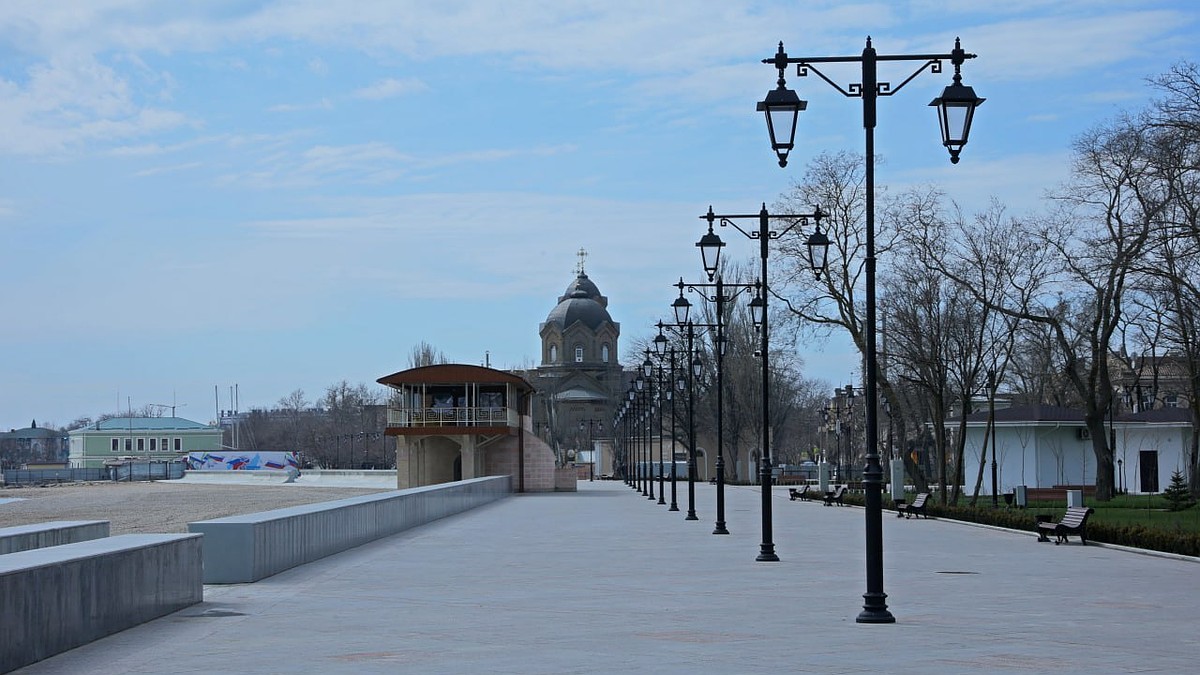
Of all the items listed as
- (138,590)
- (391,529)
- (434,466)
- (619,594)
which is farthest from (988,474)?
(138,590)

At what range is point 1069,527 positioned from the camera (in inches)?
1029

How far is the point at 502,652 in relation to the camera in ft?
38.0

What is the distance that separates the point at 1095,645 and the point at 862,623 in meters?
2.22

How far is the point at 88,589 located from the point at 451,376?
2043 inches

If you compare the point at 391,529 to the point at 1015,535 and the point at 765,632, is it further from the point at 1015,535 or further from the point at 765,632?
the point at 765,632

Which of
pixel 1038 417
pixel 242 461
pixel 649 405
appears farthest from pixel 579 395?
pixel 1038 417

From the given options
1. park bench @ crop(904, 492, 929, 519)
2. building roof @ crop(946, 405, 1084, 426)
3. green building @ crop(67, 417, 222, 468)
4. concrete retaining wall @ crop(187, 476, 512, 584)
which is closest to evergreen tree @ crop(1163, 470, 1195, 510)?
park bench @ crop(904, 492, 929, 519)

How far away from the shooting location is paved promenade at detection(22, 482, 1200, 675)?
1108cm

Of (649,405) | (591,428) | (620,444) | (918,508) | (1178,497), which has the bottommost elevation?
(918,508)

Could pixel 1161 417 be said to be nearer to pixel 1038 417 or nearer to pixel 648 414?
pixel 1038 417

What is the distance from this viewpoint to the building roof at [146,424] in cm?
17762

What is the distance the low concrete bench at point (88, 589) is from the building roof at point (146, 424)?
6684 inches

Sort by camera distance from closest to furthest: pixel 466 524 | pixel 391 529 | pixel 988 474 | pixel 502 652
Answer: pixel 502 652
pixel 391 529
pixel 466 524
pixel 988 474

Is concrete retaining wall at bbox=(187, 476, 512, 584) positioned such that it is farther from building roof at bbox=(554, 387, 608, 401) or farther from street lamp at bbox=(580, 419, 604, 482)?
building roof at bbox=(554, 387, 608, 401)
